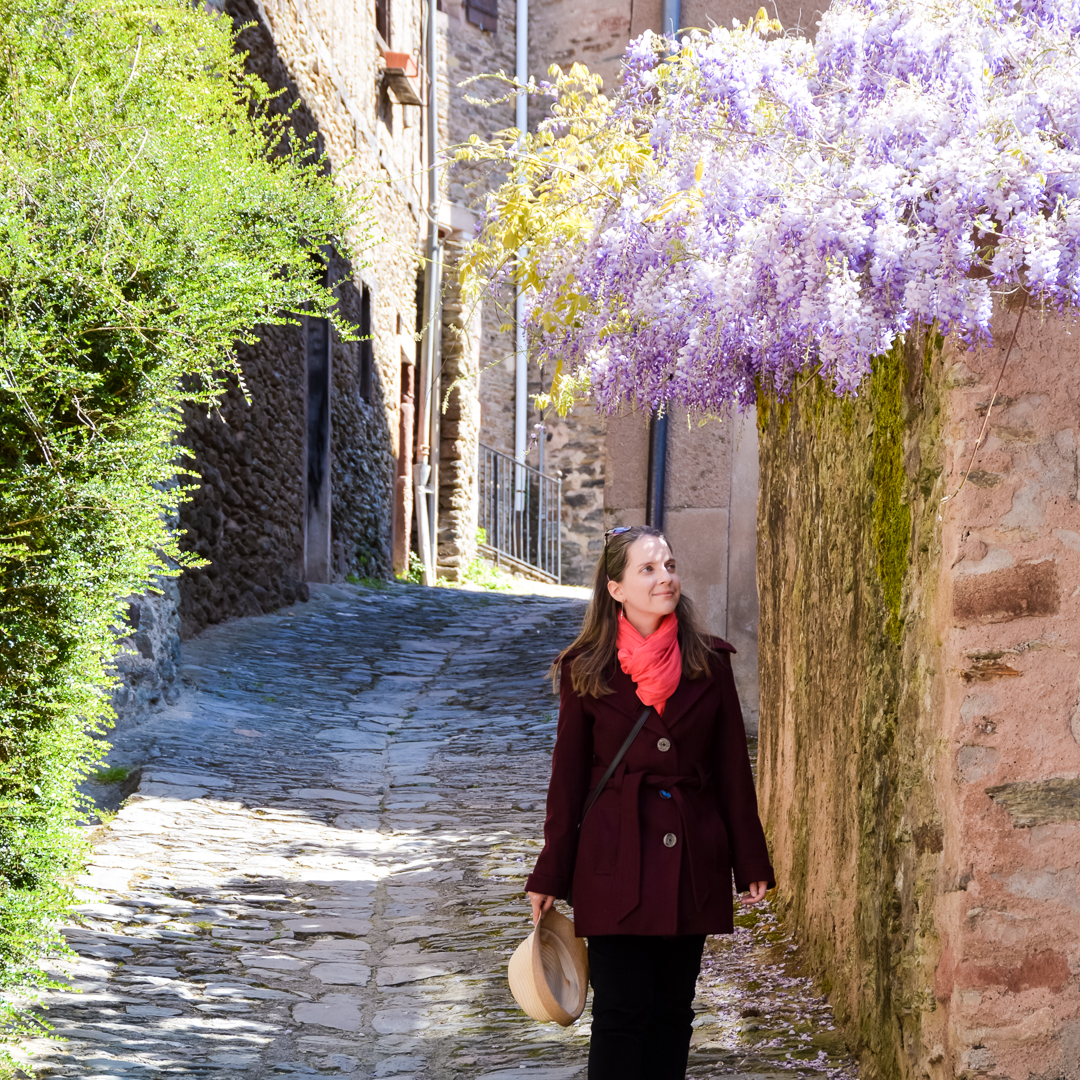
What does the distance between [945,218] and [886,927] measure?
1599 millimetres

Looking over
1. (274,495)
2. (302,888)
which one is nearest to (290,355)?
(274,495)

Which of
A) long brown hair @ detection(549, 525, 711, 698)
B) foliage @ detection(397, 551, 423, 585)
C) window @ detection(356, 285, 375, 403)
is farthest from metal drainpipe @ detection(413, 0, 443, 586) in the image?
long brown hair @ detection(549, 525, 711, 698)

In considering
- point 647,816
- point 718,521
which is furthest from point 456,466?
point 647,816

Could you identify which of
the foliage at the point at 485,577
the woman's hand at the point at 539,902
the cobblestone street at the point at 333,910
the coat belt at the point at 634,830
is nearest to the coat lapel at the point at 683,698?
the coat belt at the point at 634,830

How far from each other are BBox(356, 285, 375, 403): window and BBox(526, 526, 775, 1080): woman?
11.9 meters

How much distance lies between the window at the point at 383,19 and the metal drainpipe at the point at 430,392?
74 centimetres

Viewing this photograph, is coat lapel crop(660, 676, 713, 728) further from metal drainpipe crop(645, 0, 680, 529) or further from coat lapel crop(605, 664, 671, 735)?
metal drainpipe crop(645, 0, 680, 529)

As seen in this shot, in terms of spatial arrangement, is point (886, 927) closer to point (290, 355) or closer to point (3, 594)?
point (3, 594)

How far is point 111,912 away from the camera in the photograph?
471 cm

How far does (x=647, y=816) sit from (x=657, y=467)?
4.78 metres

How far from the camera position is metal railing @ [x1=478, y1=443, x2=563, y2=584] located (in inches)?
741

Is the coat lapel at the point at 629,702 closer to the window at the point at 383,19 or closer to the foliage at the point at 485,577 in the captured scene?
the foliage at the point at 485,577

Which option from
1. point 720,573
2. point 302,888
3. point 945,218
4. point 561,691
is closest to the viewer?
point 945,218

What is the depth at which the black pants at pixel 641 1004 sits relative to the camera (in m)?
2.76
